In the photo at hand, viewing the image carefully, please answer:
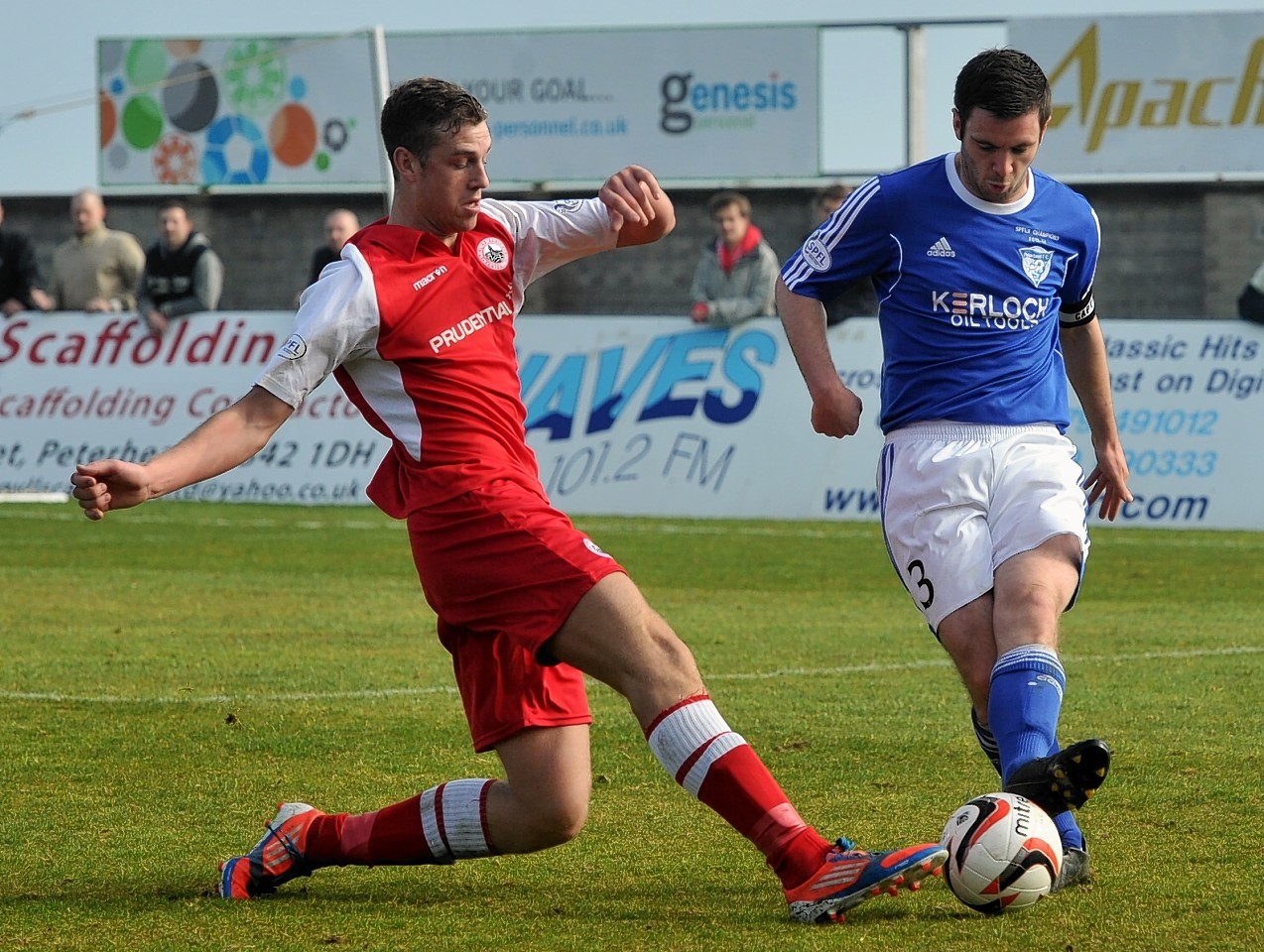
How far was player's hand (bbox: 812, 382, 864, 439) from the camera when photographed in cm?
514

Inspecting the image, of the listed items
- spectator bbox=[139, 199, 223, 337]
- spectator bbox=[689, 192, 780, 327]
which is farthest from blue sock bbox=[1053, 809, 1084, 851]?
spectator bbox=[139, 199, 223, 337]

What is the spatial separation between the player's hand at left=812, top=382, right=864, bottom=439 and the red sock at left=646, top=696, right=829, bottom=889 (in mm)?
957

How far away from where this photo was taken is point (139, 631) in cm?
993

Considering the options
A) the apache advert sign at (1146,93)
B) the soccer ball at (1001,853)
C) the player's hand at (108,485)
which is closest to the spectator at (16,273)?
the apache advert sign at (1146,93)

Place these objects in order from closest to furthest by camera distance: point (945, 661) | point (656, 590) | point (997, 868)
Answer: point (997, 868), point (945, 661), point (656, 590)

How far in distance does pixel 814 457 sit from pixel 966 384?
424 inches

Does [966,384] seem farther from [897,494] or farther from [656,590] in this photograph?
[656,590]

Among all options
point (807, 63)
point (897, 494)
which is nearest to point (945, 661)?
point (897, 494)

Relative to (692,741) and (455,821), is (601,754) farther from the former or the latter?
(692,741)

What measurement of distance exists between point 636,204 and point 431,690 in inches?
149

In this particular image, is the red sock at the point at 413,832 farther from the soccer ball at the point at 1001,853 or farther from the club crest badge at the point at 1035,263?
the club crest badge at the point at 1035,263

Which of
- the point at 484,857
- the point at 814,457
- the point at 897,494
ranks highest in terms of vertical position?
the point at 897,494

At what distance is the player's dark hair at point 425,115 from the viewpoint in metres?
4.79

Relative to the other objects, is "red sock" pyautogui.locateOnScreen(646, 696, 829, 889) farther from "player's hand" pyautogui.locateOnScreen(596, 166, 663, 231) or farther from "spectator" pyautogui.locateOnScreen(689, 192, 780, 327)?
"spectator" pyautogui.locateOnScreen(689, 192, 780, 327)
